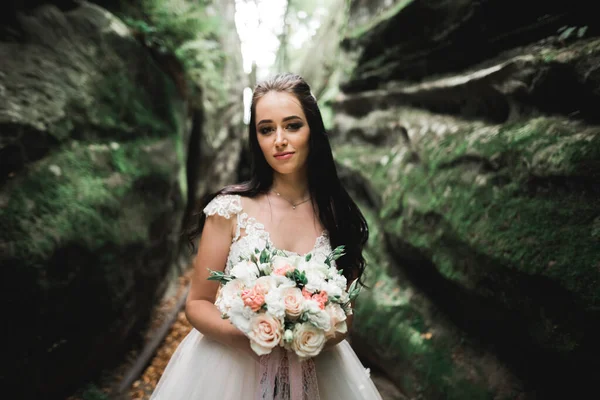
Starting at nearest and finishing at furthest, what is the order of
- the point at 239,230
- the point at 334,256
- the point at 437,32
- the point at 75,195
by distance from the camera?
1. the point at 334,256
2. the point at 239,230
3. the point at 75,195
4. the point at 437,32

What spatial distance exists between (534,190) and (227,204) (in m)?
2.65

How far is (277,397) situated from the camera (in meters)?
1.77

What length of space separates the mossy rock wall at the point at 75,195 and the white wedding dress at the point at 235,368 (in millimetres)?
1463

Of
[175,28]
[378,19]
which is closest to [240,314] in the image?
[175,28]

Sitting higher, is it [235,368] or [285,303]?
[285,303]

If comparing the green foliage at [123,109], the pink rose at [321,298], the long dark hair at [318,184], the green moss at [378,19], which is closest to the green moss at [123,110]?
the green foliage at [123,109]

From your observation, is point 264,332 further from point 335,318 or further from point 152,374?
point 152,374

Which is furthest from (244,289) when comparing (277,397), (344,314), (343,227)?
(343,227)

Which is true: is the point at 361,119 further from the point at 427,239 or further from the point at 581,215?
the point at 581,215

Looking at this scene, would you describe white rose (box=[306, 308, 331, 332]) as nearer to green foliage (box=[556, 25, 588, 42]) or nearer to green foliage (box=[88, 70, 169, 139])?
green foliage (box=[88, 70, 169, 139])

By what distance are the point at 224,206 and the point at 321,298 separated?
3.22 feet

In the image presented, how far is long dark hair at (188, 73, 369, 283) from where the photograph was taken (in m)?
2.36

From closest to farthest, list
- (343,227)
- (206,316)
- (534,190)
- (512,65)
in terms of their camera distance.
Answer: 1. (206,316)
2. (343,227)
3. (534,190)
4. (512,65)

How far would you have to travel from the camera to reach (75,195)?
3324 millimetres
